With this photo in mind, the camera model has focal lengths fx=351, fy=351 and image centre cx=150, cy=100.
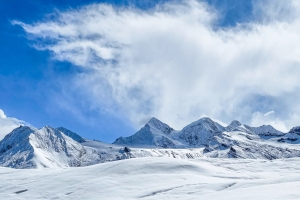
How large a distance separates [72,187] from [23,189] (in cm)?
613

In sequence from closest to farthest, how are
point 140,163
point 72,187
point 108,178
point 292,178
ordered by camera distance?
1. point 292,178
2. point 72,187
3. point 108,178
4. point 140,163

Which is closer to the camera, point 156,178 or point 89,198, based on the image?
point 89,198

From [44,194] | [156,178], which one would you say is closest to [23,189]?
[44,194]

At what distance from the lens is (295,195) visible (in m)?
19.2

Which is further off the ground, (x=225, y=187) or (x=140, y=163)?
(x=140, y=163)

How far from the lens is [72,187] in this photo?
3878cm

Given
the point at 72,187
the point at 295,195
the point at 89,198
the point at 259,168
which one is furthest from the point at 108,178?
the point at 259,168

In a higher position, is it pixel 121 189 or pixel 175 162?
pixel 175 162

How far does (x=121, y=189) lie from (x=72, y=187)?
19.6 feet

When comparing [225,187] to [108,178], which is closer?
[225,187]

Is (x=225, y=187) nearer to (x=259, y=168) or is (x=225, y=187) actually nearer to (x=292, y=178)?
(x=292, y=178)

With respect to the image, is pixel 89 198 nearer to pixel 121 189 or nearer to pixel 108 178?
pixel 121 189

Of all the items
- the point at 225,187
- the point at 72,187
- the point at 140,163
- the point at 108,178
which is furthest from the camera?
the point at 140,163

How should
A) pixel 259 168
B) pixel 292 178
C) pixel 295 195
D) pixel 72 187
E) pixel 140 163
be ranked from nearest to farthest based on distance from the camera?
pixel 295 195
pixel 292 178
pixel 72 187
pixel 140 163
pixel 259 168
